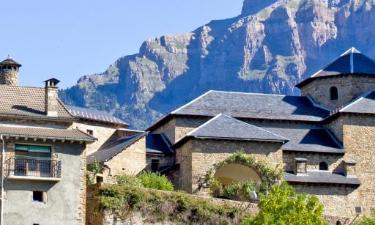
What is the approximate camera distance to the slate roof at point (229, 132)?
2482 inches

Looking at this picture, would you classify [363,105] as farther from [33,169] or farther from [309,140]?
[33,169]

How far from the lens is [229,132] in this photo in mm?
63719

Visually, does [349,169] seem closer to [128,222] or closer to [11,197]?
[128,222]

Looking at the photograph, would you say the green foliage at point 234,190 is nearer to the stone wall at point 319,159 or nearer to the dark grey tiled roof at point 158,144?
the stone wall at point 319,159

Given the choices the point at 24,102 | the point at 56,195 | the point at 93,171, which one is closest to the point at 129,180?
the point at 93,171

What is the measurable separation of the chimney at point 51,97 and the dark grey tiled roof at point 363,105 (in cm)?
2204

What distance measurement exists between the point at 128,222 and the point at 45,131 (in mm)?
6229

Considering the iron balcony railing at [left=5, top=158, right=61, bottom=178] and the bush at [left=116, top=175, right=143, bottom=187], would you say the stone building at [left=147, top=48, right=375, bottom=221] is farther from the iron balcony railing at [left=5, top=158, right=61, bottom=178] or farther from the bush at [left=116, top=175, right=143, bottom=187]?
Result: the iron balcony railing at [left=5, top=158, right=61, bottom=178]

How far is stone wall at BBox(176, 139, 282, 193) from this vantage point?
62.6m

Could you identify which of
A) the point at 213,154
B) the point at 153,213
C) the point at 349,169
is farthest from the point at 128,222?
the point at 349,169

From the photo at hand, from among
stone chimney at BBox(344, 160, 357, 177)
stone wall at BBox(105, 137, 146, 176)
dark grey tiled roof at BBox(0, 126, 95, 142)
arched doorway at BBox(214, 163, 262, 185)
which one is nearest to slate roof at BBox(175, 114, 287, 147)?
arched doorway at BBox(214, 163, 262, 185)

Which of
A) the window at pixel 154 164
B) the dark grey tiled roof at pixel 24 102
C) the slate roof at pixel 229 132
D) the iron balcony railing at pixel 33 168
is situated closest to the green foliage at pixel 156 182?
the slate roof at pixel 229 132

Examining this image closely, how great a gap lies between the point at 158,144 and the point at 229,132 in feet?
23.9

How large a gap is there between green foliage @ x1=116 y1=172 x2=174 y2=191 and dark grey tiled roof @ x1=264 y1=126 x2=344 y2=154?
9867 mm
